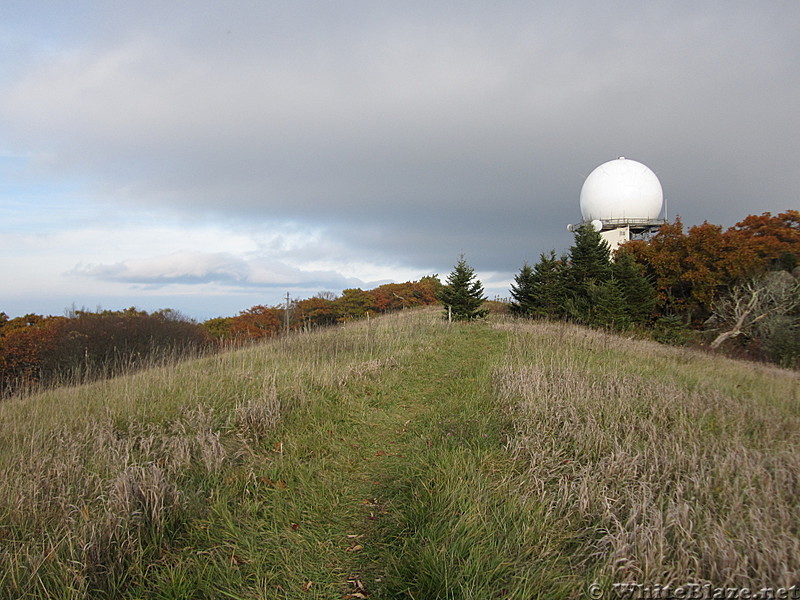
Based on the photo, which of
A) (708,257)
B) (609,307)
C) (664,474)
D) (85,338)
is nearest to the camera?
(664,474)

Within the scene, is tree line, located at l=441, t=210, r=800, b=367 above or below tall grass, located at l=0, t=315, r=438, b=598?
above

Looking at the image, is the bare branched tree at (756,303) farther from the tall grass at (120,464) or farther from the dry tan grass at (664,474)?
the tall grass at (120,464)

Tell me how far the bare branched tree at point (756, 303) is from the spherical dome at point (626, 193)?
9.22 metres

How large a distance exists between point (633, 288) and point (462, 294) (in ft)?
38.0

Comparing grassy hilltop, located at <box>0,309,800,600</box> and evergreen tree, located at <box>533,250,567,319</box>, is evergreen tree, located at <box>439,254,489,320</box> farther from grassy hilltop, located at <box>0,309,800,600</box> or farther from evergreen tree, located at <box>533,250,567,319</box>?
grassy hilltop, located at <box>0,309,800,600</box>

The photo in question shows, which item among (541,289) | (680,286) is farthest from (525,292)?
(680,286)

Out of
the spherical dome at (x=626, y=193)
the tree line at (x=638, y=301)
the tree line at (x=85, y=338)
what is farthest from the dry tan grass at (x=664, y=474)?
the spherical dome at (x=626, y=193)

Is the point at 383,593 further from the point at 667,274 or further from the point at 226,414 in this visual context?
the point at 667,274

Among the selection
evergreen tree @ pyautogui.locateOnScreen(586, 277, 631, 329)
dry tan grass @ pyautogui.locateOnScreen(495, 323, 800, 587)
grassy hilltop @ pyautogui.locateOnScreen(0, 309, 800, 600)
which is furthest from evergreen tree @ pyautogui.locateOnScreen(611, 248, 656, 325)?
grassy hilltop @ pyautogui.locateOnScreen(0, 309, 800, 600)

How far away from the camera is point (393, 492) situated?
3.95 meters

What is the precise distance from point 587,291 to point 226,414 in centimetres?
2330

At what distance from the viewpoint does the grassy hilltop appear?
2643mm

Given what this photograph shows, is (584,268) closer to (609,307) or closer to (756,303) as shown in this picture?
(609,307)

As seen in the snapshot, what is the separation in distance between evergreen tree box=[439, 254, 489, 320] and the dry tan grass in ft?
50.2
